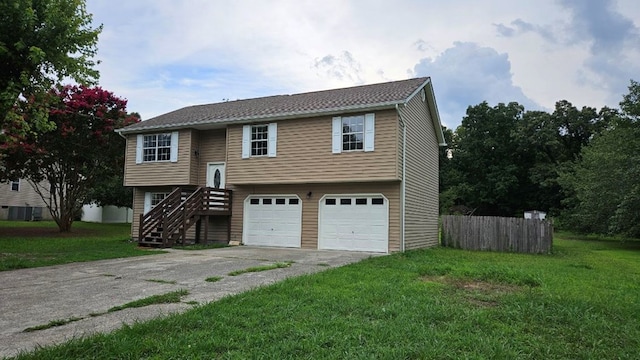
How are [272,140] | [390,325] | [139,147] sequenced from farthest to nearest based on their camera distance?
[139,147]
[272,140]
[390,325]

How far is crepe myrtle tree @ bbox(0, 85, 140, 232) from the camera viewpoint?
1916 cm

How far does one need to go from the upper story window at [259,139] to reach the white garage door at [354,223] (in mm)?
2842

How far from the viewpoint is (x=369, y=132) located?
13914 millimetres

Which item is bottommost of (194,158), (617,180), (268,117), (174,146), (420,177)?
(420,177)

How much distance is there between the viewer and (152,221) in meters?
15.5

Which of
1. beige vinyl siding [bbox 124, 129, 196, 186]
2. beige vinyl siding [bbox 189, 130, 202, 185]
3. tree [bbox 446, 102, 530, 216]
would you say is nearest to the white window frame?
beige vinyl siding [bbox 124, 129, 196, 186]

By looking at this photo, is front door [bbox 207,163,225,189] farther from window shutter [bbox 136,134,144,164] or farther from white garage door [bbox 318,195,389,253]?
white garage door [bbox 318,195,389,253]

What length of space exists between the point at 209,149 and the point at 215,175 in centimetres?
113

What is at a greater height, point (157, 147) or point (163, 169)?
point (157, 147)

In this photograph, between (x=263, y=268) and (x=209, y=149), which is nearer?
(x=263, y=268)

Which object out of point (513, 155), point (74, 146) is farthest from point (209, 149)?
point (513, 155)

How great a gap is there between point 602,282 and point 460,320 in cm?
523

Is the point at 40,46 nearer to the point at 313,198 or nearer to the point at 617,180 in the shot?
the point at 313,198

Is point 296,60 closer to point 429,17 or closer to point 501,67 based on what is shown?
point 429,17
